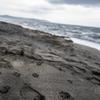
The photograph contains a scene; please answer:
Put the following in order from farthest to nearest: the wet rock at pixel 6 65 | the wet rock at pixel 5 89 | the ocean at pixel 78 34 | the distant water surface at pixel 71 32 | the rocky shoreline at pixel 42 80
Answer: the distant water surface at pixel 71 32
the ocean at pixel 78 34
the wet rock at pixel 6 65
the rocky shoreline at pixel 42 80
the wet rock at pixel 5 89

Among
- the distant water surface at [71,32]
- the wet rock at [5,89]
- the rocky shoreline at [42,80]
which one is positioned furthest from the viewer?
the distant water surface at [71,32]

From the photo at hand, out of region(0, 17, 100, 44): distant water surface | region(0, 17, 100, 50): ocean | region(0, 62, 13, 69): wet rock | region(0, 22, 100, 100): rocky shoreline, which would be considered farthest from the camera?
region(0, 17, 100, 44): distant water surface

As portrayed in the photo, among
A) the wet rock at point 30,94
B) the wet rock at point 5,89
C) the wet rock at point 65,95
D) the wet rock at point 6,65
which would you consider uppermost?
the wet rock at point 6,65

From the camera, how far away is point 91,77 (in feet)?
8.87

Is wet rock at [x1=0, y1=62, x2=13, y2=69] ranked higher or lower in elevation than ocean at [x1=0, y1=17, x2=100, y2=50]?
lower

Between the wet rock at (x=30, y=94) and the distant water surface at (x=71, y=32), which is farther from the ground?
the distant water surface at (x=71, y=32)

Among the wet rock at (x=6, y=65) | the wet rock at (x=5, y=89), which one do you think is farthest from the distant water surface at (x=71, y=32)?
the wet rock at (x=5, y=89)

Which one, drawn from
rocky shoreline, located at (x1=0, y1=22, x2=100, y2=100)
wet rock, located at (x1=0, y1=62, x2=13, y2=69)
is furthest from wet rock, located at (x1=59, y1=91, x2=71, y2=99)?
wet rock, located at (x1=0, y1=62, x2=13, y2=69)

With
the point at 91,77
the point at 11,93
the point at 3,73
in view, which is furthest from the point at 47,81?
the point at 91,77

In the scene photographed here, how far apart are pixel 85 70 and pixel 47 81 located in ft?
4.64

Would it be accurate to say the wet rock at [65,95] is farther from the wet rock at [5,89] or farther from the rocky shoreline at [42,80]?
the wet rock at [5,89]

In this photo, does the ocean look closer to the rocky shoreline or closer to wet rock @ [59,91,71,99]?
the rocky shoreline

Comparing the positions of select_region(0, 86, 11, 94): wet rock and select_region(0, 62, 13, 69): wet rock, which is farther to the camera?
select_region(0, 62, 13, 69): wet rock

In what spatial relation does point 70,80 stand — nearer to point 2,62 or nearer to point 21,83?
point 21,83
